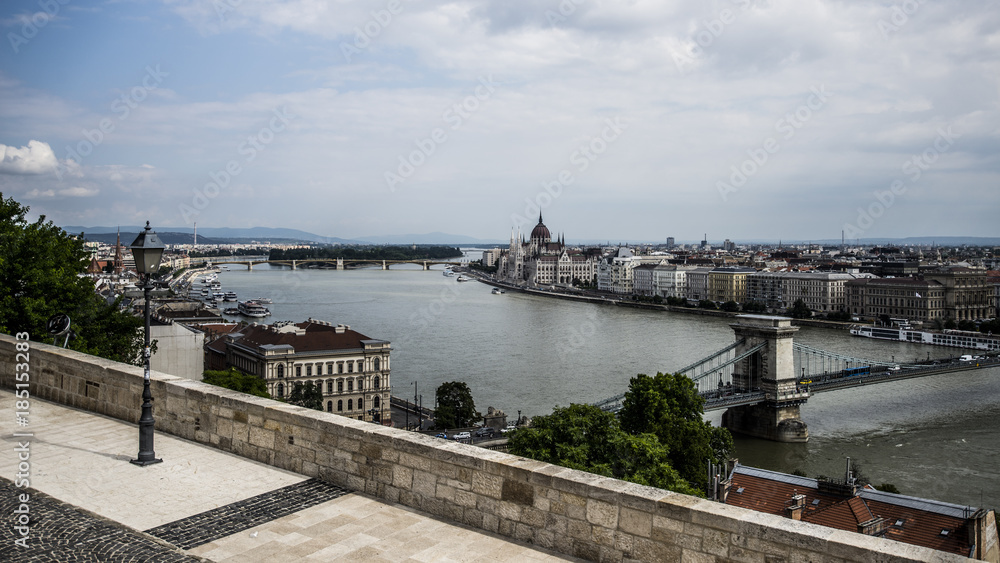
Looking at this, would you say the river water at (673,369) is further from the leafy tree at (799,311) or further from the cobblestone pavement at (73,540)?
the cobblestone pavement at (73,540)

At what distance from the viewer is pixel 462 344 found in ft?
97.2

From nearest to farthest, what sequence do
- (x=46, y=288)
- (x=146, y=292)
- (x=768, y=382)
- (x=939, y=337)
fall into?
1. (x=146, y=292)
2. (x=46, y=288)
3. (x=768, y=382)
4. (x=939, y=337)

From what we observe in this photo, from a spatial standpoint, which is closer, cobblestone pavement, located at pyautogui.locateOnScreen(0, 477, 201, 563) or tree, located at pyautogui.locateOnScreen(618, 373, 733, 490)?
cobblestone pavement, located at pyautogui.locateOnScreen(0, 477, 201, 563)

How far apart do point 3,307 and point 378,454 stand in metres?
6.35

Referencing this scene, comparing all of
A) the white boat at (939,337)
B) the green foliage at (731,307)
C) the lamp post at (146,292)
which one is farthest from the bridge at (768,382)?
the green foliage at (731,307)

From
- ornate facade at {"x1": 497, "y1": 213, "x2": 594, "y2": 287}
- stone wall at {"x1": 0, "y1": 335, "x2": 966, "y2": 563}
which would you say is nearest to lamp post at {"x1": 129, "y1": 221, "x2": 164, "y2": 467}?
stone wall at {"x1": 0, "y1": 335, "x2": 966, "y2": 563}

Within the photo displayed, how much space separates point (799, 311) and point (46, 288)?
149 feet

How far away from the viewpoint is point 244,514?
2844mm

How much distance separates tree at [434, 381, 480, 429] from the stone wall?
13683 millimetres

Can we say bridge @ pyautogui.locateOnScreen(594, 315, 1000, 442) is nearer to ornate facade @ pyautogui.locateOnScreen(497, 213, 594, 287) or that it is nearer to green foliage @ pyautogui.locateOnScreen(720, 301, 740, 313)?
green foliage @ pyautogui.locateOnScreen(720, 301, 740, 313)

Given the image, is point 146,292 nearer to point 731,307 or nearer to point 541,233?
point 731,307

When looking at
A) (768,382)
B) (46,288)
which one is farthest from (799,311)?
(46,288)

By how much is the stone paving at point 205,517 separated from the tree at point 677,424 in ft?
34.2

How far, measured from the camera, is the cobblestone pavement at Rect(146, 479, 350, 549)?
8.74 feet
